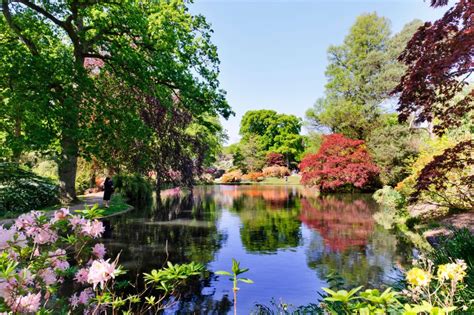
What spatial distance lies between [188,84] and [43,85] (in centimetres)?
467

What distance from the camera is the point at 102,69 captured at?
45.0 feet

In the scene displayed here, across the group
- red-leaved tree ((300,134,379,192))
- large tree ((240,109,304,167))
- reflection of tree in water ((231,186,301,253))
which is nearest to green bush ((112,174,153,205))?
reflection of tree in water ((231,186,301,253))

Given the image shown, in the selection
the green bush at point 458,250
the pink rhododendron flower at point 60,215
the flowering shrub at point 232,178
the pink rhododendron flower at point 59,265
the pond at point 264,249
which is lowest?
the pond at point 264,249

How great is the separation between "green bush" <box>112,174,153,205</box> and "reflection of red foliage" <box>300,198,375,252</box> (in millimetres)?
10226

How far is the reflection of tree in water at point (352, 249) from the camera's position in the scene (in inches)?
279

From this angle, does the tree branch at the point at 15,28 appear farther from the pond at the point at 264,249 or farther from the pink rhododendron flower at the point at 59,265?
the pink rhododendron flower at the point at 59,265

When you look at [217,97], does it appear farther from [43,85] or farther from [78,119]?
[43,85]

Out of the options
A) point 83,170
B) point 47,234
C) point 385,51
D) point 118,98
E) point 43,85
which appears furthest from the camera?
point 385,51

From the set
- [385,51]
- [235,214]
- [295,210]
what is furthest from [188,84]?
[385,51]

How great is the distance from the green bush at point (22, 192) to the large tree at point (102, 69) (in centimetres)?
68

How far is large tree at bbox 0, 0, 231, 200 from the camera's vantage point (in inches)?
440

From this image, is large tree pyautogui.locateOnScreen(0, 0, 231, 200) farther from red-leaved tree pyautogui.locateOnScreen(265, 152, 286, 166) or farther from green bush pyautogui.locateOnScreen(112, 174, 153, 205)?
red-leaved tree pyautogui.locateOnScreen(265, 152, 286, 166)

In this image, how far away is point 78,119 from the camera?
461 inches

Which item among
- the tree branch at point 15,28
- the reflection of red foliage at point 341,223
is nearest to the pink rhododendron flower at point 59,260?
the reflection of red foliage at point 341,223
